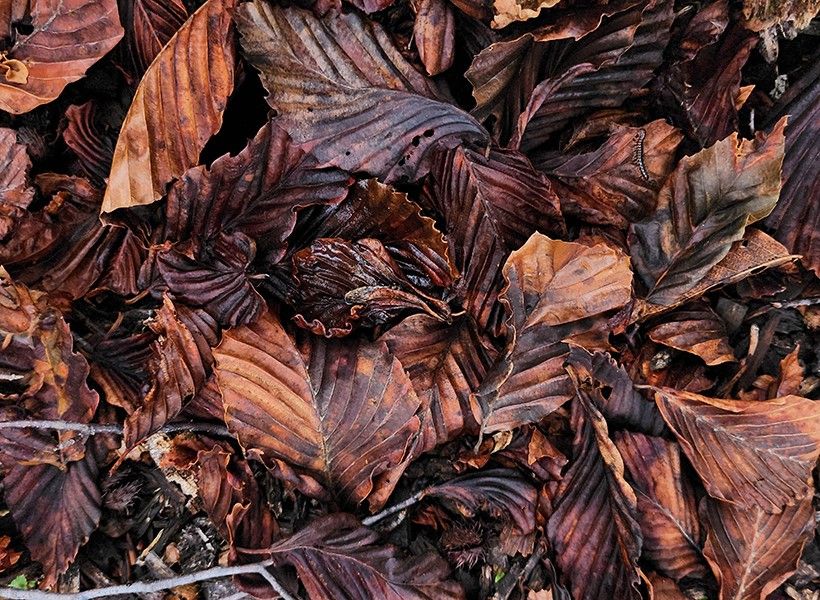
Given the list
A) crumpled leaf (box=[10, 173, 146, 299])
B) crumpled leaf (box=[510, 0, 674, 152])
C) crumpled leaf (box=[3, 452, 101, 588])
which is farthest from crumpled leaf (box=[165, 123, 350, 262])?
crumpled leaf (box=[3, 452, 101, 588])

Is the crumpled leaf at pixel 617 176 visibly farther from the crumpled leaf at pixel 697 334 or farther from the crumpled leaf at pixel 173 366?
the crumpled leaf at pixel 173 366

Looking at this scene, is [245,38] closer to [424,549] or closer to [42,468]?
[42,468]

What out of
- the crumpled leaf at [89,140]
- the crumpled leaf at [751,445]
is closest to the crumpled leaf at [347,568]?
the crumpled leaf at [751,445]

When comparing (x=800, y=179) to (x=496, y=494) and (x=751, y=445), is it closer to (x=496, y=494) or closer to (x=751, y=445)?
(x=751, y=445)

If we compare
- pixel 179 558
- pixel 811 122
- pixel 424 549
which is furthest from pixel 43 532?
pixel 811 122

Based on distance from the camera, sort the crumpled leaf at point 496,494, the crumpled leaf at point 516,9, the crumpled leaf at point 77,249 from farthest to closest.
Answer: the crumpled leaf at point 77,249, the crumpled leaf at point 496,494, the crumpled leaf at point 516,9
